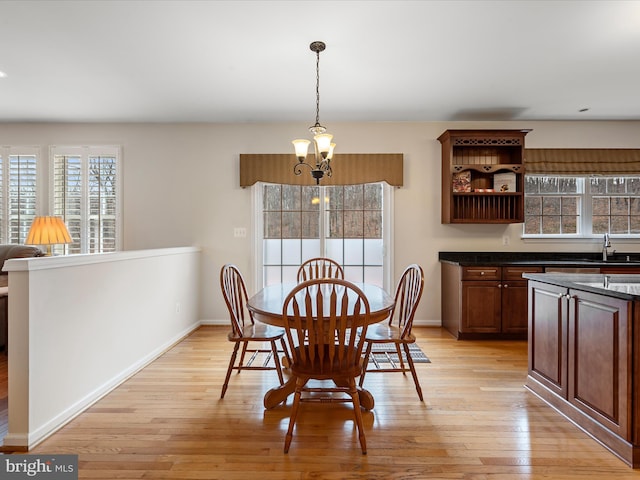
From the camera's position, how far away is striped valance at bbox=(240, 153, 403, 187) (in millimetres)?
4312

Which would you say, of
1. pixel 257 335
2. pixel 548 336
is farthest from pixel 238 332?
pixel 548 336

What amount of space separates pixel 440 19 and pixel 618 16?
3.77 ft

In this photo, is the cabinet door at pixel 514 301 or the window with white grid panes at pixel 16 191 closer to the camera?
the cabinet door at pixel 514 301

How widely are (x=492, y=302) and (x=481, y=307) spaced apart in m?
0.13

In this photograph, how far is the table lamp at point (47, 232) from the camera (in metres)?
3.79

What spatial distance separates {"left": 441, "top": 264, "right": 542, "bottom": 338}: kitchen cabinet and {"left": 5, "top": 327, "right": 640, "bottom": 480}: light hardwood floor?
998 mm

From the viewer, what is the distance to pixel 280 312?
1.96 m

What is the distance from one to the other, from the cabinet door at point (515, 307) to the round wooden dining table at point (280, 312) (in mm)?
1894

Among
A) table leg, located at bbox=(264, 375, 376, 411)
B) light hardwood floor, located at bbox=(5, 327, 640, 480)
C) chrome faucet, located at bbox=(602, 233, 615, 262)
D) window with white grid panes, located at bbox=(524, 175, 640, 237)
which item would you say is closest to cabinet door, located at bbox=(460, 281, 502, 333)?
light hardwood floor, located at bbox=(5, 327, 640, 480)

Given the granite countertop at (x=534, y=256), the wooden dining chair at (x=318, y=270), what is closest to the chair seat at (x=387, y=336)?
the wooden dining chair at (x=318, y=270)

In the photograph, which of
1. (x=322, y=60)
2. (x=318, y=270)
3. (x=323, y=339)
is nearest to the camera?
(x=323, y=339)

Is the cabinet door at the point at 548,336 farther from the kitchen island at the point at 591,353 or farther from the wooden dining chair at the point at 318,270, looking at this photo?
the wooden dining chair at the point at 318,270

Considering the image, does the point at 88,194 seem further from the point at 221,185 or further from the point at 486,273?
the point at 486,273

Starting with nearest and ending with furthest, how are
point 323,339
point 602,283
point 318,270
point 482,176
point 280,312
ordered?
point 323,339
point 280,312
point 602,283
point 318,270
point 482,176
